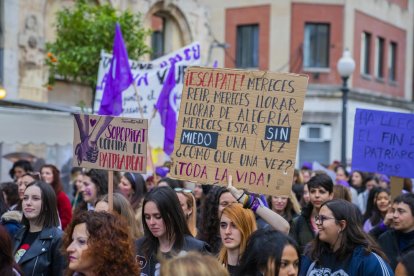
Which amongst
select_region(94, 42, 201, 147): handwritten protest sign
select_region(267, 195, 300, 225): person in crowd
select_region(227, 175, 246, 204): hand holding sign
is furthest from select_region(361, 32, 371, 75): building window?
select_region(227, 175, 246, 204): hand holding sign

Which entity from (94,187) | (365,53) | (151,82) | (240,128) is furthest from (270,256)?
(365,53)

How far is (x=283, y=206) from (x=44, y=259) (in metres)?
3.17

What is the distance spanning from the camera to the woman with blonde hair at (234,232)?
595 cm

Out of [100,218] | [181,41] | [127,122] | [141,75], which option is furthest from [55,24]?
[100,218]

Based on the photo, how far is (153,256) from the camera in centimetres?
612

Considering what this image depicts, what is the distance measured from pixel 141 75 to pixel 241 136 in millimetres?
8327

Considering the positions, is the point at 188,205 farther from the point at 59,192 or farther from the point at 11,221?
the point at 59,192

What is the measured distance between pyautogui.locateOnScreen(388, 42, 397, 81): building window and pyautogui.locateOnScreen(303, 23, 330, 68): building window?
4746 mm

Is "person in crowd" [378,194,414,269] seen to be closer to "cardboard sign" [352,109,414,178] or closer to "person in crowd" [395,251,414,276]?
"cardboard sign" [352,109,414,178]

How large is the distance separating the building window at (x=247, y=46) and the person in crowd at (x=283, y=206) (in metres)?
24.5

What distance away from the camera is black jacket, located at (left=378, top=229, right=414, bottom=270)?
7344 mm

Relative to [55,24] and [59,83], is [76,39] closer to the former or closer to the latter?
[55,24]

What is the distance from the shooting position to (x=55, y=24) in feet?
63.6

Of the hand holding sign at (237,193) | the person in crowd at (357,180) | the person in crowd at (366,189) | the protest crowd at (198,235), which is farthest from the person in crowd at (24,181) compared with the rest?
the person in crowd at (357,180)
